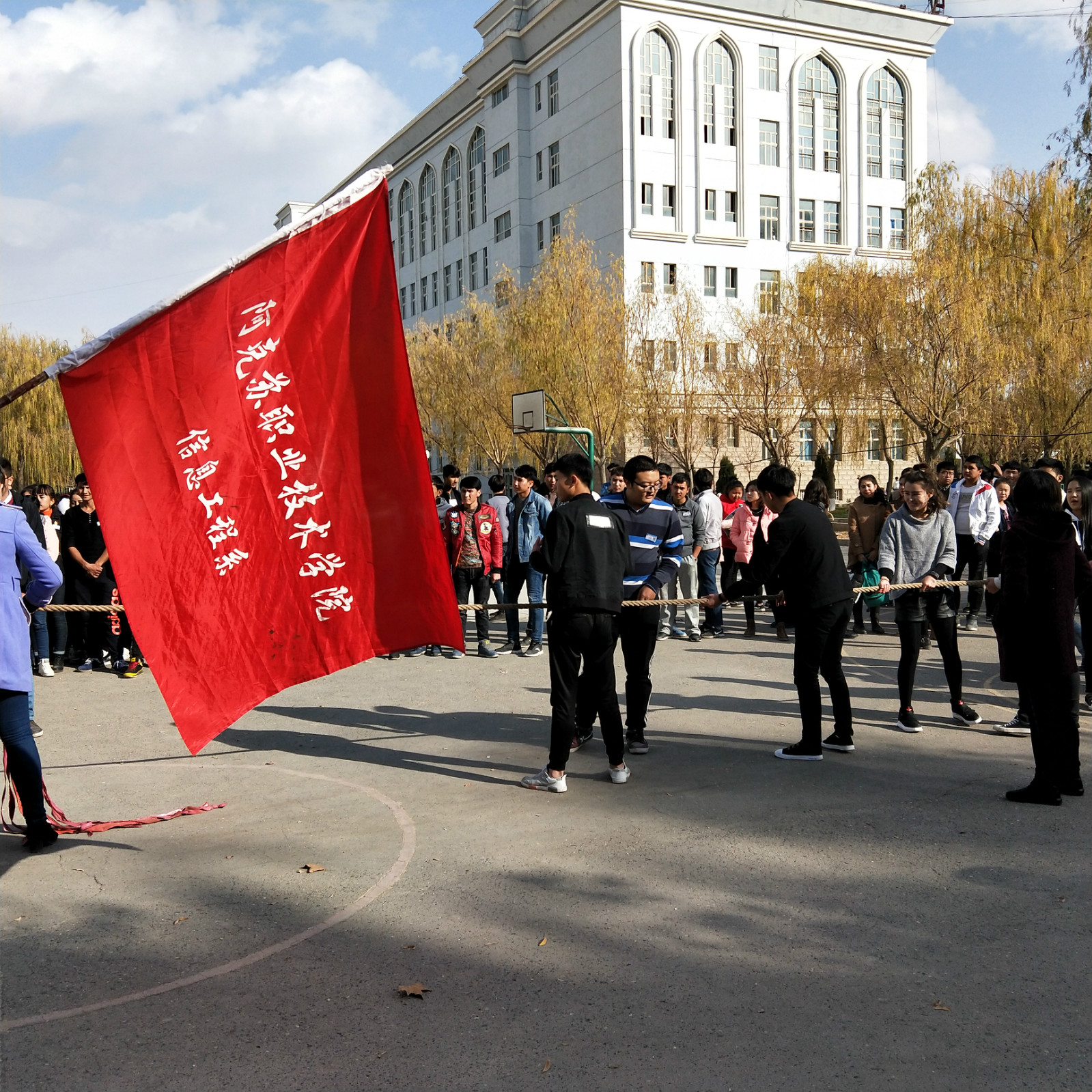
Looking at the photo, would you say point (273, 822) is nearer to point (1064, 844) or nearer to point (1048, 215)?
point (1064, 844)

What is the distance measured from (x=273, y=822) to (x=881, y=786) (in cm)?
354

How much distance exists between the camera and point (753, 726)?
806 cm

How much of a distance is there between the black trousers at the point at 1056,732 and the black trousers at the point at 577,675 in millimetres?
2389

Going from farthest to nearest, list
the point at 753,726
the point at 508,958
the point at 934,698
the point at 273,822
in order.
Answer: the point at 934,698 < the point at 753,726 < the point at 273,822 < the point at 508,958

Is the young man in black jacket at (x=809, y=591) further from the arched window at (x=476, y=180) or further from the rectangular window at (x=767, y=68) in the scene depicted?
the arched window at (x=476, y=180)

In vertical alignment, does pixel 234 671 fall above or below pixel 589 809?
above

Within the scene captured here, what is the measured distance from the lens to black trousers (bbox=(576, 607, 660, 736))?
7344 millimetres

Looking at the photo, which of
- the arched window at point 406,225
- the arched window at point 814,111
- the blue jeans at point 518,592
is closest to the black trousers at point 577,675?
the blue jeans at point 518,592

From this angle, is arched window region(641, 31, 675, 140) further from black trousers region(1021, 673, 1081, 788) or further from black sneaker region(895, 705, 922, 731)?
black trousers region(1021, 673, 1081, 788)

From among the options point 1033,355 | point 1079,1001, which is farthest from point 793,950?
point 1033,355

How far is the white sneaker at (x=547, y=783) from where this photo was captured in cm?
632

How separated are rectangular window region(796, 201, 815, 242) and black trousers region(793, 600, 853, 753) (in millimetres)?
48469

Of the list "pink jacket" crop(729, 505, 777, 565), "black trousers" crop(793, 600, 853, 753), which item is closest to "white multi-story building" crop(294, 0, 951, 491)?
"pink jacket" crop(729, 505, 777, 565)

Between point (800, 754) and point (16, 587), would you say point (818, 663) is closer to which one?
point (800, 754)
